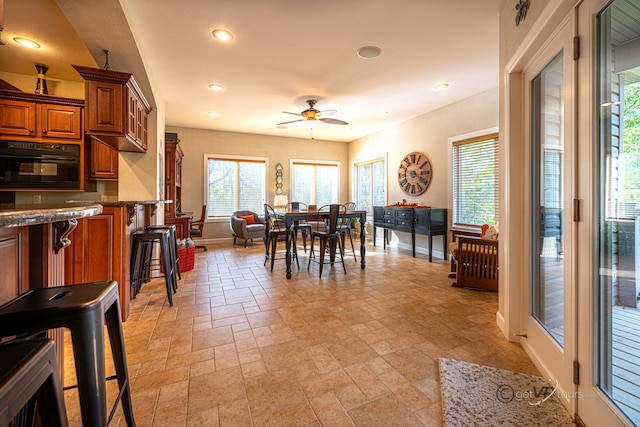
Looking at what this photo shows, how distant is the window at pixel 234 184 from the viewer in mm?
6883

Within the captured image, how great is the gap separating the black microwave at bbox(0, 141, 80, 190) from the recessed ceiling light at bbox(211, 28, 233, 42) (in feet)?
7.77

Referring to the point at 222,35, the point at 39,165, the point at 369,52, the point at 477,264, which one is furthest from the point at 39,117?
the point at 477,264

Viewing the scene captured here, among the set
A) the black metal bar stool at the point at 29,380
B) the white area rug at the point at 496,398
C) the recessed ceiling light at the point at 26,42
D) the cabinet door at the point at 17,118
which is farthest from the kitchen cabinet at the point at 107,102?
the white area rug at the point at 496,398

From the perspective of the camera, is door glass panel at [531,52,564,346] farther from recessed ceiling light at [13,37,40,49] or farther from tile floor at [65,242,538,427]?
recessed ceiling light at [13,37,40,49]

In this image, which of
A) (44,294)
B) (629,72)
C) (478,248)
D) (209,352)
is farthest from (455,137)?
(44,294)

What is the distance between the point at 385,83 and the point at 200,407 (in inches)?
164

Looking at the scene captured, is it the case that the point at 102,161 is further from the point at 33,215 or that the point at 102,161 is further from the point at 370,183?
the point at 370,183

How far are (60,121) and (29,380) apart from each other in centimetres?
420

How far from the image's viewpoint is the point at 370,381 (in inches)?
65.8

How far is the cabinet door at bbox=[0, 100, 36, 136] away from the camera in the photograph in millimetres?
3334

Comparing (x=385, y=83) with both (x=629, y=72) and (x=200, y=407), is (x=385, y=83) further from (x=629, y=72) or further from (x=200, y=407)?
(x=200, y=407)

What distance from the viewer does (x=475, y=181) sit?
4.67 metres

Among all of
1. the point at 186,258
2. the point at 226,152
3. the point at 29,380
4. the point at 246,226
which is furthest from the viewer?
the point at 226,152

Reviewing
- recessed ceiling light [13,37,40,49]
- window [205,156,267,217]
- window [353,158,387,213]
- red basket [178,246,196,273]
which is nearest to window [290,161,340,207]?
window [353,158,387,213]
